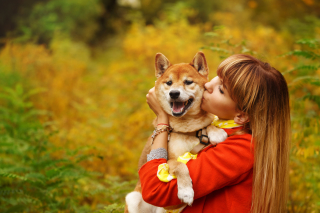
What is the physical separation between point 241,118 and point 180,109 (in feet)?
2.17

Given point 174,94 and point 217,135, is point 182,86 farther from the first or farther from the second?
point 217,135

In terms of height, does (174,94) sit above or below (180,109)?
above

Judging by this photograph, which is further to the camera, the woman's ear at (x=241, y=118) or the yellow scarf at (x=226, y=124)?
the yellow scarf at (x=226, y=124)

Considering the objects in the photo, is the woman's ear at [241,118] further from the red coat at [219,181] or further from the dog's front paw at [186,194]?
the dog's front paw at [186,194]

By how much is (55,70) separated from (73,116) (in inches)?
84.8

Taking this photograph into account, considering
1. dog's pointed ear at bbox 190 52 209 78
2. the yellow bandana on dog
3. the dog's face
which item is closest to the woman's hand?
the dog's face

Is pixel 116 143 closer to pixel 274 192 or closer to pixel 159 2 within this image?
pixel 274 192

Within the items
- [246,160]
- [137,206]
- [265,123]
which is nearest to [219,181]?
[246,160]

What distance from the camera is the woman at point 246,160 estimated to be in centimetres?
167

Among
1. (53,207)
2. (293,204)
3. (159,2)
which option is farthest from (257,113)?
(159,2)

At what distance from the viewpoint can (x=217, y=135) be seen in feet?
6.60

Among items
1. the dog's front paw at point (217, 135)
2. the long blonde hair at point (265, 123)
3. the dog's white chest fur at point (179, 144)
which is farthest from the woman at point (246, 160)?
the dog's white chest fur at point (179, 144)

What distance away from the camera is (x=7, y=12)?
9.27 m

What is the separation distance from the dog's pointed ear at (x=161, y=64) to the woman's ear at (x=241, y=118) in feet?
3.67
